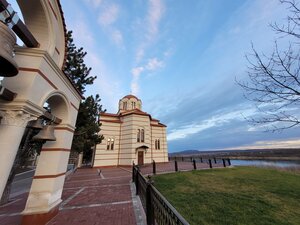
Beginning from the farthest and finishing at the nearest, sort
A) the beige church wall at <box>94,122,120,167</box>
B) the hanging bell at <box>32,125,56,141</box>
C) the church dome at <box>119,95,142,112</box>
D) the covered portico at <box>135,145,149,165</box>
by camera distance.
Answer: the church dome at <box>119,95,142,112</box>, the covered portico at <box>135,145,149,165</box>, the beige church wall at <box>94,122,120,167</box>, the hanging bell at <box>32,125,56,141</box>

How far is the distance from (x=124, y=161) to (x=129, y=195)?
44.2ft

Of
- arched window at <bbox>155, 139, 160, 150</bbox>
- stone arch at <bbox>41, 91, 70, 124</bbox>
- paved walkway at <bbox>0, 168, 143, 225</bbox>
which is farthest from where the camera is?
A: arched window at <bbox>155, 139, 160, 150</bbox>

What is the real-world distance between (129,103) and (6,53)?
2476cm

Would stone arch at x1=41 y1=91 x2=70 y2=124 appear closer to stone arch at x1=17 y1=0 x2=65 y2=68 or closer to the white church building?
stone arch at x1=17 y1=0 x2=65 y2=68

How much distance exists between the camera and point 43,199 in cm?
397

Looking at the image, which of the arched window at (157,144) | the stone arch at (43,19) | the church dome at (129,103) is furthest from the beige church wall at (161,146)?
the stone arch at (43,19)

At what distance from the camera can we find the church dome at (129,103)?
26308 mm

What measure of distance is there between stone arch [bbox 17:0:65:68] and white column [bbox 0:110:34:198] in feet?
5.06

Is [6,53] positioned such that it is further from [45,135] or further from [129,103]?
[129,103]

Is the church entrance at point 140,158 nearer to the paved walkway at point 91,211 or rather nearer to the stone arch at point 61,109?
the paved walkway at point 91,211

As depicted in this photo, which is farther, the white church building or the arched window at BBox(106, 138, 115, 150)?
the arched window at BBox(106, 138, 115, 150)

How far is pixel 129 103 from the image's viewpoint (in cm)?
2634

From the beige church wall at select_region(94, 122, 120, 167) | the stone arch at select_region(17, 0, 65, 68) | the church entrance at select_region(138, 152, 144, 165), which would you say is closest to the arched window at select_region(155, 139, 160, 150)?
the church entrance at select_region(138, 152, 144, 165)

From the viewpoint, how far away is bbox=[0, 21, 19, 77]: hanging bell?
1.67 metres
